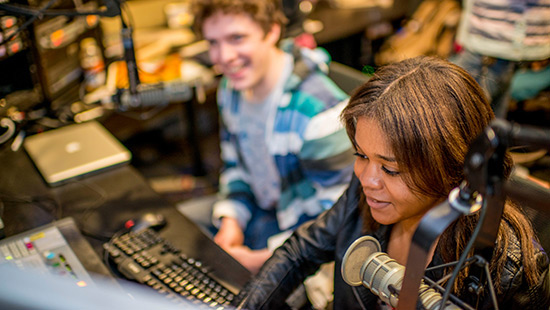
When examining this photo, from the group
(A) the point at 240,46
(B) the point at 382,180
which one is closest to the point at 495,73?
(A) the point at 240,46

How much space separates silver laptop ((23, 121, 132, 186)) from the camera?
4.49 ft

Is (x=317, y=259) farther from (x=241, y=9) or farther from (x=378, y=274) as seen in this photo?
(x=241, y=9)

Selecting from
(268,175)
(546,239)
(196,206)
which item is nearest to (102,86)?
(196,206)

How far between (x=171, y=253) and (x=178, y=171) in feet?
5.56

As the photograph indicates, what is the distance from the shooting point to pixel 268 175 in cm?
156

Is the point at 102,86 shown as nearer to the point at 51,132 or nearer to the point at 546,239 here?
the point at 51,132

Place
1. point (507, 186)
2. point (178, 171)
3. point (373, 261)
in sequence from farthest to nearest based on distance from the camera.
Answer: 1. point (178, 171)
2. point (373, 261)
3. point (507, 186)

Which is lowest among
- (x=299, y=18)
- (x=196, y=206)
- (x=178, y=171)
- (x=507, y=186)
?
(x=178, y=171)

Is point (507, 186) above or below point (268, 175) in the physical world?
above

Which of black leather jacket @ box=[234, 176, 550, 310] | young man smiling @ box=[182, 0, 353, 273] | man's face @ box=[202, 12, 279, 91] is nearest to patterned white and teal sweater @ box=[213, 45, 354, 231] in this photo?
young man smiling @ box=[182, 0, 353, 273]

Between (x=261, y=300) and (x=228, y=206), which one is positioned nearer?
(x=261, y=300)

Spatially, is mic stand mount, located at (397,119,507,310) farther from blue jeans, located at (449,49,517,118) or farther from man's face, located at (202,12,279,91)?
blue jeans, located at (449,49,517,118)

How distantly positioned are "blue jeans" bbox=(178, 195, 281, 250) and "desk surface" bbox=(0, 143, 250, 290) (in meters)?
0.23

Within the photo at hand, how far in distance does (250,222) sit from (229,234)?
16 cm
